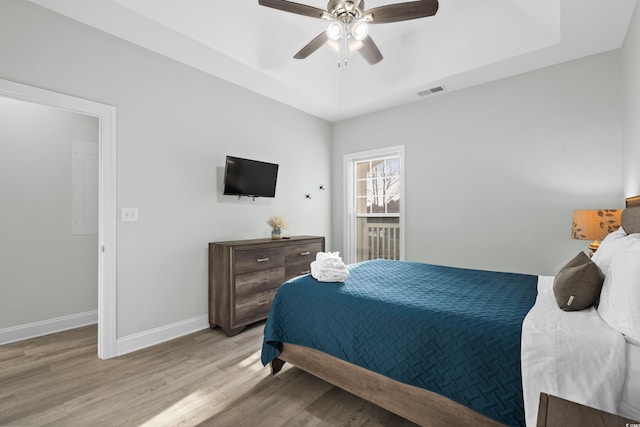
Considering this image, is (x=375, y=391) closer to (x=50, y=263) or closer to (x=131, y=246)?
(x=131, y=246)

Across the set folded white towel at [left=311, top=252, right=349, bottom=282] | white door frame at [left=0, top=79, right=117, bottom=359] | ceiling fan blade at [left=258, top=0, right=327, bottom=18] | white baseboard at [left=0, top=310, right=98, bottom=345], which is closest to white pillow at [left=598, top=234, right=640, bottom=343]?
folded white towel at [left=311, top=252, right=349, bottom=282]

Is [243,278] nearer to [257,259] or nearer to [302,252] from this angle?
[257,259]

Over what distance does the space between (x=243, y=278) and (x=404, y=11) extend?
2684 millimetres

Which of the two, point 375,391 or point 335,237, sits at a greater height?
point 335,237

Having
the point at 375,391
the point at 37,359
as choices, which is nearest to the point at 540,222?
the point at 375,391

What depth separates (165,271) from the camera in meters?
2.90

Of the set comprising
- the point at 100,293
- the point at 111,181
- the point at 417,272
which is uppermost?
the point at 111,181

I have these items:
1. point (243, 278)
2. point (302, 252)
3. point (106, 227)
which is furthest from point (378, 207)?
point (106, 227)

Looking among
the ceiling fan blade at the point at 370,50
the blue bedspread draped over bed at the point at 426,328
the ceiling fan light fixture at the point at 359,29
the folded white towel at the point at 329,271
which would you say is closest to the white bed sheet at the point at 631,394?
the blue bedspread draped over bed at the point at 426,328

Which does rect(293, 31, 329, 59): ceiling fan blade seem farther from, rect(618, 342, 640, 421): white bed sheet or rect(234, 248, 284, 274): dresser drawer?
rect(618, 342, 640, 421): white bed sheet

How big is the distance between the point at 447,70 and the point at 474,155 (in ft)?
3.31

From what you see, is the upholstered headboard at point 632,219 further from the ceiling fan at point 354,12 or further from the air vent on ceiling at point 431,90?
the air vent on ceiling at point 431,90

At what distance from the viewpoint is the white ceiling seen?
7.78ft

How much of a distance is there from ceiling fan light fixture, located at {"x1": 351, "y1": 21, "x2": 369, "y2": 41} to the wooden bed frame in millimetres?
2372
